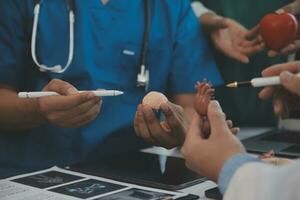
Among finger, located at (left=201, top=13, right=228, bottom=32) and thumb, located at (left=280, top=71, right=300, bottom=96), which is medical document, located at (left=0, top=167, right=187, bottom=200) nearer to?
thumb, located at (left=280, top=71, right=300, bottom=96)

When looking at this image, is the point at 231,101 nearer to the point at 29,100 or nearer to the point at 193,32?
the point at 193,32

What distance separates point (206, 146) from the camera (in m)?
0.65

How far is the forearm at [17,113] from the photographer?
107 cm

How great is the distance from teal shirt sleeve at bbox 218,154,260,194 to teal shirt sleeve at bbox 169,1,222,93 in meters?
0.66

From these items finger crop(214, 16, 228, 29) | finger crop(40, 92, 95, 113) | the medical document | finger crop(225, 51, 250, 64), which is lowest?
the medical document

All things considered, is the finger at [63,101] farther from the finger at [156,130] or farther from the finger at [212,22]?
the finger at [212,22]

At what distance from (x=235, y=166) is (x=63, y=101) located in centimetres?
43

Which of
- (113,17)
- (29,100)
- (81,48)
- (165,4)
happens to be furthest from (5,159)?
(165,4)

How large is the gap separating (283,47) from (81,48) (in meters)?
0.47

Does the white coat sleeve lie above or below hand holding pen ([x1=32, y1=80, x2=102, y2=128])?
below

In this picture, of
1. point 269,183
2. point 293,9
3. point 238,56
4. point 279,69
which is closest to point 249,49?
point 238,56

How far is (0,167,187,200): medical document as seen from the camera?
0.77m

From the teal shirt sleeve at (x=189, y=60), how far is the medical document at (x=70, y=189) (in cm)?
45

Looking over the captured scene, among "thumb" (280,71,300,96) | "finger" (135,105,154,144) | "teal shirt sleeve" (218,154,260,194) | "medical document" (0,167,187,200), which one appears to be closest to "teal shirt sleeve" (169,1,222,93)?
"finger" (135,105,154,144)
